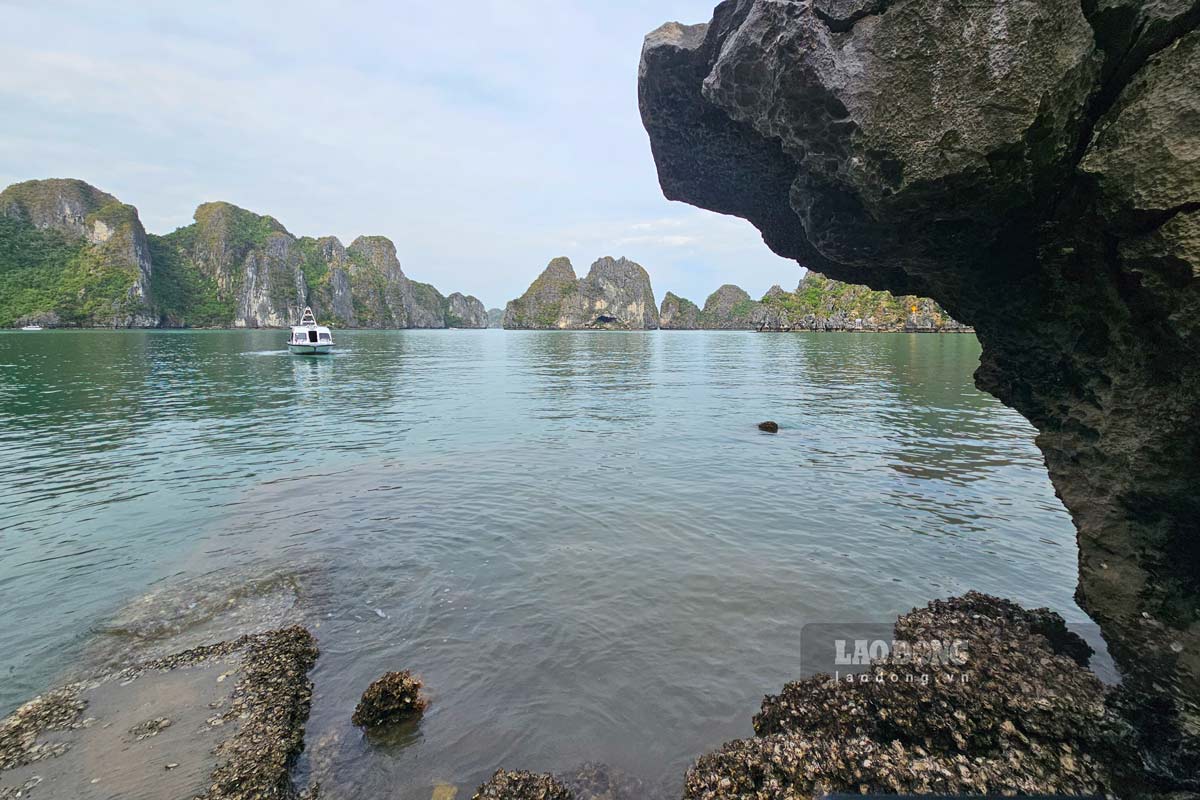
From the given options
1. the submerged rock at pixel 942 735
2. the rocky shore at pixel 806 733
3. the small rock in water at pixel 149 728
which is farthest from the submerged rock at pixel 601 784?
the small rock in water at pixel 149 728

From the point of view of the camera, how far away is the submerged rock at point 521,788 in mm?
6414

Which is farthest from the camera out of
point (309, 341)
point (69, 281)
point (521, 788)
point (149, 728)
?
point (69, 281)

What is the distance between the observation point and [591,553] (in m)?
14.2

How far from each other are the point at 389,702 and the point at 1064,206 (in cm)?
1107

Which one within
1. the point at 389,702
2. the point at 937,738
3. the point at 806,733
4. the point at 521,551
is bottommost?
the point at 521,551

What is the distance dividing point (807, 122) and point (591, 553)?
11.0m

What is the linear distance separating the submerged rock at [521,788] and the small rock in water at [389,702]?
A: 2.05 metres

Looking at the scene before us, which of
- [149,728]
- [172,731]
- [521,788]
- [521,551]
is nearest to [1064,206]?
[521,788]

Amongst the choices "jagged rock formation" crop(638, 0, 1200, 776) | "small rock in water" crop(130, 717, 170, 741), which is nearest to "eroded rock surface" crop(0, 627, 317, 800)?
"small rock in water" crop(130, 717, 170, 741)

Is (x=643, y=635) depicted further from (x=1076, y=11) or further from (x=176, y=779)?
(x=1076, y=11)

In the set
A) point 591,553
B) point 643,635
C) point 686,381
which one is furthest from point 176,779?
point 686,381

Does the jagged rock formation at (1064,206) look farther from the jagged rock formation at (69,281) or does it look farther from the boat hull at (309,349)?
the jagged rock formation at (69,281)

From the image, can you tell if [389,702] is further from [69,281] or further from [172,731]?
[69,281]

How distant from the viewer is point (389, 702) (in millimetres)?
8195
